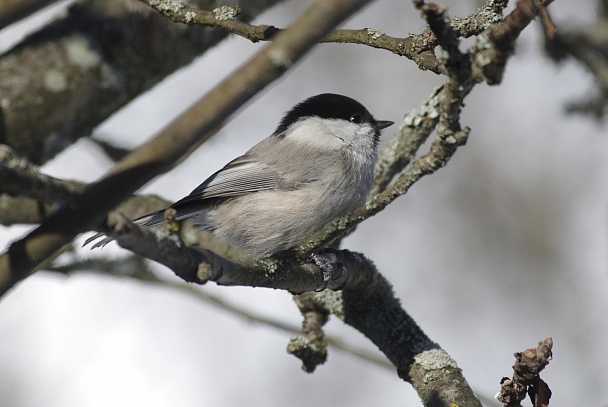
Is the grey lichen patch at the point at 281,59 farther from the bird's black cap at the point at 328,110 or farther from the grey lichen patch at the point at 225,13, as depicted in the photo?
the bird's black cap at the point at 328,110

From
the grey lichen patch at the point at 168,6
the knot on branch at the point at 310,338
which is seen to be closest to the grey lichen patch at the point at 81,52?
the grey lichen patch at the point at 168,6

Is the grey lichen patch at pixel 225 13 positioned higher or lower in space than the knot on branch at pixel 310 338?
higher

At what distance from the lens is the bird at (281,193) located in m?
3.20

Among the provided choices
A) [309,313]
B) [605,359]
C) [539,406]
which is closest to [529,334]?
[605,359]

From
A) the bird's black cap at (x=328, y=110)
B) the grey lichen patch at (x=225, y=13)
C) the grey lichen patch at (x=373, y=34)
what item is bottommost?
the grey lichen patch at (x=373, y=34)

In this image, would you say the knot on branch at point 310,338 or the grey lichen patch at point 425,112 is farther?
the grey lichen patch at point 425,112

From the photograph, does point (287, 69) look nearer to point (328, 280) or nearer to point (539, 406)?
point (539, 406)

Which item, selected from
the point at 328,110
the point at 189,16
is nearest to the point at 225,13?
the point at 189,16

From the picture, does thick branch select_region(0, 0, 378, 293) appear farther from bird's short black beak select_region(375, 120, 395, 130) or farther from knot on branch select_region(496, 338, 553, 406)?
bird's short black beak select_region(375, 120, 395, 130)

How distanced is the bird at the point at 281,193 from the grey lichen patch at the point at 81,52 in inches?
27.0

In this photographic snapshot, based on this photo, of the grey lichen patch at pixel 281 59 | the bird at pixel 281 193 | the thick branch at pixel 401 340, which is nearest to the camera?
the grey lichen patch at pixel 281 59

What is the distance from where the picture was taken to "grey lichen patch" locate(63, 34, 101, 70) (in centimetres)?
292

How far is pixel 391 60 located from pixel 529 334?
317cm

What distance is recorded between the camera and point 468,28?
74.9 inches
